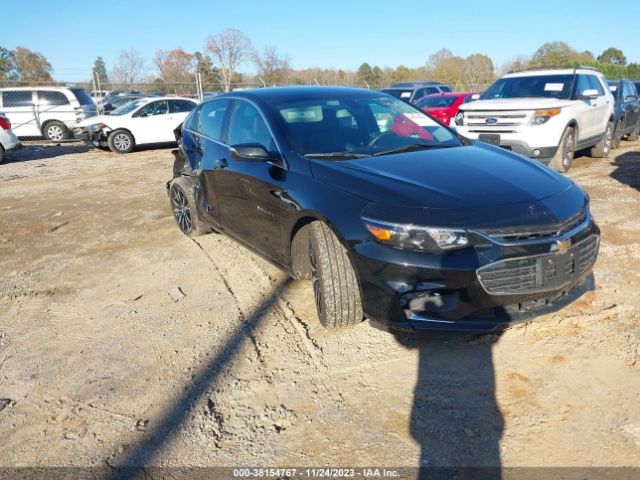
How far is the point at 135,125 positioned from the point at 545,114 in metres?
10.5

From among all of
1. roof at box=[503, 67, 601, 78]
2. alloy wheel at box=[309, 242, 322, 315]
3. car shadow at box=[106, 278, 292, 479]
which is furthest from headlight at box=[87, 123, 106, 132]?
alloy wheel at box=[309, 242, 322, 315]

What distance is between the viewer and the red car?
13.5 meters

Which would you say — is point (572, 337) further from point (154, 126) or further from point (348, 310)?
point (154, 126)

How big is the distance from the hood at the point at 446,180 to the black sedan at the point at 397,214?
0.03 ft

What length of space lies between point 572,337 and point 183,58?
7085 centimetres

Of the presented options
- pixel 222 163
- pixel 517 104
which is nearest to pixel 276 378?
pixel 222 163

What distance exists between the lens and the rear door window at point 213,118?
4727mm

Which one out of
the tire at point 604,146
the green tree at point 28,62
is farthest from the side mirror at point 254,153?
the green tree at point 28,62

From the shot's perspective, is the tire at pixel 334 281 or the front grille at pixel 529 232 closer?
the front grille at pixel 529 232

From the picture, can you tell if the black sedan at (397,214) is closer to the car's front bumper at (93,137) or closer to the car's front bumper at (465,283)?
the car's front bumper at (465,283)

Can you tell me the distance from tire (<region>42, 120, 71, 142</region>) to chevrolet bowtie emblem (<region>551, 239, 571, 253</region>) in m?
17.1

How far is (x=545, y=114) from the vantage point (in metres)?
7.78

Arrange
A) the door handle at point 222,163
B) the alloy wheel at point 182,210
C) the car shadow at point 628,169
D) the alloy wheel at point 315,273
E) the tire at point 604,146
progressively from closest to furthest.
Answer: the alloy wheel at point 315,273, the door handle at point 222,163, the alloy wheel at point 182,210, the car shadow at point 628,169, the tire at point 604,146

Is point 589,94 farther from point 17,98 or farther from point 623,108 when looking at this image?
point 17,98
